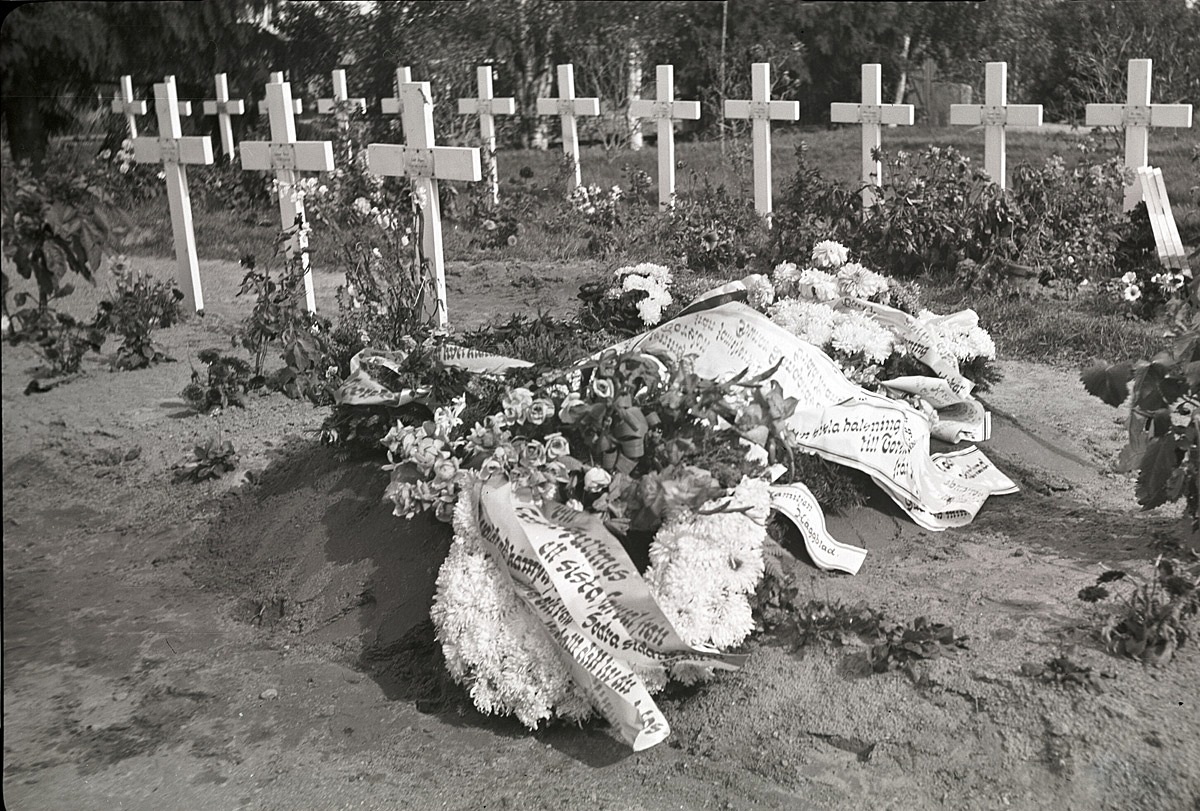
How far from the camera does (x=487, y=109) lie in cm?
1132

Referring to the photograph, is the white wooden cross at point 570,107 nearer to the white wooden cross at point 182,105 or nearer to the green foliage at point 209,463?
the white wooden cross at point 182,105

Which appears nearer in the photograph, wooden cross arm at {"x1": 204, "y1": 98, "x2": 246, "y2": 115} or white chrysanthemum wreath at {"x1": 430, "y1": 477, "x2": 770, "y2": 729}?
white chrysanthemum wreath at {"x1": 430, "y1": 477, "x2": 770, "y2": 729}

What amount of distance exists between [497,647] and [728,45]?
473 inches

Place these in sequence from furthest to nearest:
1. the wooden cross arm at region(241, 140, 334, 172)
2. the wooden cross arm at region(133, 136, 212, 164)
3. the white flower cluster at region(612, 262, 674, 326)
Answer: the wooden cross arm at region(241, 140, 334, 172) < the wooden cross arm at region(133, 136, 212, 164) < the white flower cluster at region(612, 262, 674, 326)

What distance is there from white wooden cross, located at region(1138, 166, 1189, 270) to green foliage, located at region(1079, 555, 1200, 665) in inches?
181

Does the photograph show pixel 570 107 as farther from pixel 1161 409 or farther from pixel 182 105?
pixel 1161 409

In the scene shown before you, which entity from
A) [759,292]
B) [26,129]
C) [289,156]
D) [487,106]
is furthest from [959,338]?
[487,106]

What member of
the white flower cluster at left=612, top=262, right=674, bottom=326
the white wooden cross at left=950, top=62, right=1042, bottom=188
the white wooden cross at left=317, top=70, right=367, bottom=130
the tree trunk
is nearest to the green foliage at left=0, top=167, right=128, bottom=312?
the tree trunk

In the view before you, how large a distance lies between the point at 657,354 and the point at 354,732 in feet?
4.56

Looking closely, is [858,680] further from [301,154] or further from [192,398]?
[301,154]

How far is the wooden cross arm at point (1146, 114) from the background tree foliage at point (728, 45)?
4.14 m

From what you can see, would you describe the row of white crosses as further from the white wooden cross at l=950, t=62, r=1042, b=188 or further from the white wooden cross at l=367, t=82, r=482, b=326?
the white wooden cross at l=950, t=62, r=1042, b=188

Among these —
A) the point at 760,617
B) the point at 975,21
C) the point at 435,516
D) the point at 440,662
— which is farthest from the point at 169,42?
the point at 975,21

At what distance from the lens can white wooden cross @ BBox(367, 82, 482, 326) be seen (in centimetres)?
591
